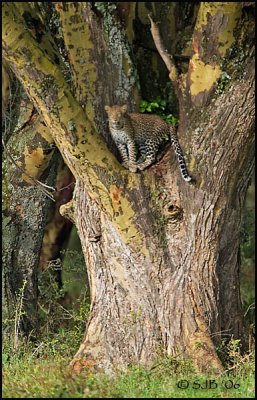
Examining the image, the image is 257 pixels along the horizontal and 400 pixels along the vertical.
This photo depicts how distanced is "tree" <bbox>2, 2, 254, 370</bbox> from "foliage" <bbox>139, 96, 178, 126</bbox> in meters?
0.15

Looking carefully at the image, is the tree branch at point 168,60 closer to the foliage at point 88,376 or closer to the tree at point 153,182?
the tree at point 153,182

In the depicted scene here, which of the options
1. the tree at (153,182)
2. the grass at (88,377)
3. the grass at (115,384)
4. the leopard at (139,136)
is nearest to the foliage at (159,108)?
the tree at (153,182)

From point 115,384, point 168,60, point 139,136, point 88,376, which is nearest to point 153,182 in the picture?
point 139,136

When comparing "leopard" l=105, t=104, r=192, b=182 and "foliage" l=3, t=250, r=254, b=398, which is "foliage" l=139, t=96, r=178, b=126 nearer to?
"leopard" l=105, t=104, r=192, b=182

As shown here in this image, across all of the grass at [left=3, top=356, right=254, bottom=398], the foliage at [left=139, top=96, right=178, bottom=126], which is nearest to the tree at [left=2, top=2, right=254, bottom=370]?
the foliage at [left=139, top=96, right=178, bottom=126]

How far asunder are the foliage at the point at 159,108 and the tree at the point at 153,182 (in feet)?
0.50

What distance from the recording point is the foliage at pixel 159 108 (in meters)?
9.05

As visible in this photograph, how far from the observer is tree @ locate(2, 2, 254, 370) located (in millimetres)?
8000

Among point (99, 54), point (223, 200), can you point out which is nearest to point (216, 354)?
point (223, 200)

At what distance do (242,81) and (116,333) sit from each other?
2891 millimetres

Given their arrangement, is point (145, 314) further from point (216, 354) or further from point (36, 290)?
point (36, 290)

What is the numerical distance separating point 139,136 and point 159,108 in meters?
0.72

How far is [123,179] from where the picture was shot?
27.1ft

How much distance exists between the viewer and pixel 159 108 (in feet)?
30.3
